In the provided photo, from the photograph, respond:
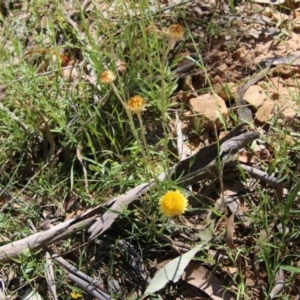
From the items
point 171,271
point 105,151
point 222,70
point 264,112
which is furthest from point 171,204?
point 222,70

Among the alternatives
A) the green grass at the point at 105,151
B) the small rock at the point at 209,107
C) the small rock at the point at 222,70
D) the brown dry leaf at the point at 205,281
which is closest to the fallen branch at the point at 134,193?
the green grass at the point at 105,151

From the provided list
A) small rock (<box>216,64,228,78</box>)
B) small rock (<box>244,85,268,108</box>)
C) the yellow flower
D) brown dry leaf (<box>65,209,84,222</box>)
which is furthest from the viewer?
small rock (<box>216,64,228,78</box>)

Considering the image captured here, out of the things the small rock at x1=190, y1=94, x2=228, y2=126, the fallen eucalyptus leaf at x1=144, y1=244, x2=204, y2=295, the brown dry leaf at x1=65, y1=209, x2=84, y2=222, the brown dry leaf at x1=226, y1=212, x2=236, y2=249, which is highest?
the small rock at x1=190, y1=94, x2=228, y2=126

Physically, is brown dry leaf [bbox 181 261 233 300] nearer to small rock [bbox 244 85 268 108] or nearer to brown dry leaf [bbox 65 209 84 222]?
brown dry leaf [bbox 65 209 84 222]

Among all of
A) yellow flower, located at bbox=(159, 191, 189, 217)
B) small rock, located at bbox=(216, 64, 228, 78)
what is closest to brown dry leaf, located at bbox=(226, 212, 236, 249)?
yellow flower, located at bbox=(159, 191, 189, 217)

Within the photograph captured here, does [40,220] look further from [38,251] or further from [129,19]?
[129,19]
